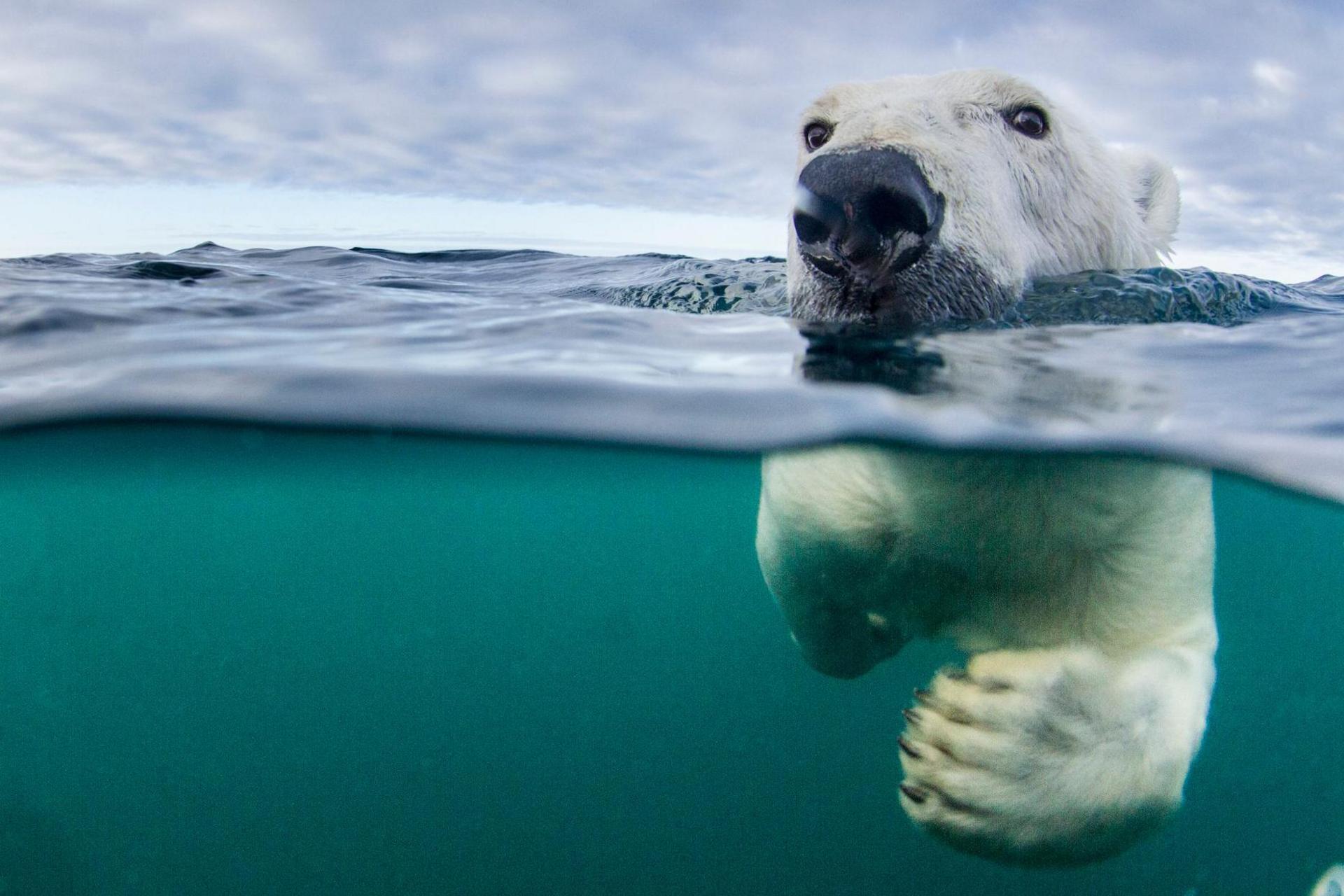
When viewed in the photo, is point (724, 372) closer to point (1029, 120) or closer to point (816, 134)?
point (816, 134)

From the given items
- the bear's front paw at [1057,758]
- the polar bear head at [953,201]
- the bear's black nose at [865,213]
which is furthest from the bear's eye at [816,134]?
the bear's front paw at [1057,758]

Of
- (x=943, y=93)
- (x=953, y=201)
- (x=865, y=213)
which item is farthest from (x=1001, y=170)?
(x=865, y=213)

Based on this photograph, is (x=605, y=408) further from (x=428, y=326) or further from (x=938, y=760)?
(x=938, y=760)

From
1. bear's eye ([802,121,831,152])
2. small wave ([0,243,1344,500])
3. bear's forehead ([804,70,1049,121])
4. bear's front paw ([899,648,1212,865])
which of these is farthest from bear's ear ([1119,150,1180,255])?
bear's front paw ([899,648,1212,865])

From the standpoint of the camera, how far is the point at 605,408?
3.31m

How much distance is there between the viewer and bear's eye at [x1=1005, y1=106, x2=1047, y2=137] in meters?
3.33

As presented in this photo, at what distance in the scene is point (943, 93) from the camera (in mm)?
3273

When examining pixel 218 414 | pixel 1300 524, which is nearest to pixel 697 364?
pixel 218 414

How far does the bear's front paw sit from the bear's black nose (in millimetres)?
1121

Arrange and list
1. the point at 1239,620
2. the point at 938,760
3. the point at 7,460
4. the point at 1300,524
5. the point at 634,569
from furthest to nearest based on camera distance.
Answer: the point at 1239,620, the point at 634,569, the point at 1300,524, the point at 7,460, the point at 938,760

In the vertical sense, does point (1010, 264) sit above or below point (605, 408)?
above

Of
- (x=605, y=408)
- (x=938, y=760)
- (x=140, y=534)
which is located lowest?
(x=140, y=534)

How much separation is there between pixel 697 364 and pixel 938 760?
5.06 feet

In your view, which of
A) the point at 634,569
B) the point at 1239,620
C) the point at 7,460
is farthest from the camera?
the point at 1239,620
